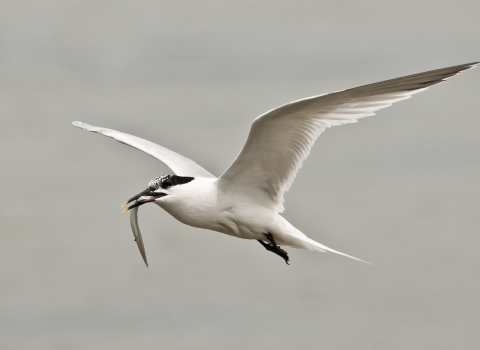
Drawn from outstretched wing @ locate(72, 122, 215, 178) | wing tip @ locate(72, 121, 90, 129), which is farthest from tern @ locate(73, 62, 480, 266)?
wing tip @ locate(72, 121, 90, 129)

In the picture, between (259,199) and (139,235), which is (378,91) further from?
(139,235)

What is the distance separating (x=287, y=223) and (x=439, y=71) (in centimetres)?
360

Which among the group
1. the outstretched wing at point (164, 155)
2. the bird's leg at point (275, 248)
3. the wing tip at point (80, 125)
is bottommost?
the bird's leg at point (275, 248)

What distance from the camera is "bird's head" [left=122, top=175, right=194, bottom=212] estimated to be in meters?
12.8

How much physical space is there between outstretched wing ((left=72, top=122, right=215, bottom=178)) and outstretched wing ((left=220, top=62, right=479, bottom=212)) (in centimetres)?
193

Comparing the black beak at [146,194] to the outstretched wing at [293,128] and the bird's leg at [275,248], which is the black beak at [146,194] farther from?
the bird's leg at [275,248]

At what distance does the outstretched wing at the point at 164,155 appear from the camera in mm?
14839

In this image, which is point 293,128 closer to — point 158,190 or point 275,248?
point 275,248

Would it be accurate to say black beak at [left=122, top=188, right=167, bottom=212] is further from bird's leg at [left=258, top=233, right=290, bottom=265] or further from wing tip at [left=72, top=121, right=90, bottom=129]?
wing tip at [left=72, top=121, right=90, bottom=129]

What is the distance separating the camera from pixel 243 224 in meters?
12.8

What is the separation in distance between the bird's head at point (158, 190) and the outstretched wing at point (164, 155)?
4.72ft

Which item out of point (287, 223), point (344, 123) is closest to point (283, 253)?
point (287, 223)

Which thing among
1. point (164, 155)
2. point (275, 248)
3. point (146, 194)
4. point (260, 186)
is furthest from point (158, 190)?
point (164, 155)

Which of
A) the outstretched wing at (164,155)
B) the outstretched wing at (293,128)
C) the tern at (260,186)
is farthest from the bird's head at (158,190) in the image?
the outstretched wing at (164,155)
